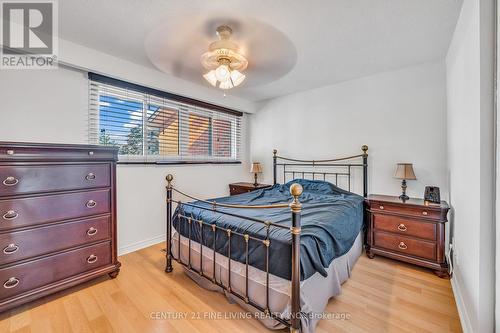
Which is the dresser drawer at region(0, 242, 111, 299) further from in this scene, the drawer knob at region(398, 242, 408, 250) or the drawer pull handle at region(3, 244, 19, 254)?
the drawer knob at region(398, 242, 408, 250)

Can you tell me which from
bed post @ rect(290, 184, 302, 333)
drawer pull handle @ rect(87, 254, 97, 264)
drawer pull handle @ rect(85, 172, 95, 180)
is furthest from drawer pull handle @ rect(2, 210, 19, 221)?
bed post @ rect(290, 184, 302, 333)

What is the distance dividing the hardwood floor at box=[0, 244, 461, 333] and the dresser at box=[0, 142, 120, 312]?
171 mm

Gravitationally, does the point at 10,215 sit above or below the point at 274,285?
above

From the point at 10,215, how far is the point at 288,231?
2059mm

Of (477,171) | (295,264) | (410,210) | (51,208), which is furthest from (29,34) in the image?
(410,210)

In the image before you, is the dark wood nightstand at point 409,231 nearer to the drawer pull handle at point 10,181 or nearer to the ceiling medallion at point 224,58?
the ceiling medallion at point 224,58

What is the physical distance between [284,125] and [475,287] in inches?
127

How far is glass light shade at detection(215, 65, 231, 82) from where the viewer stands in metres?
2.03

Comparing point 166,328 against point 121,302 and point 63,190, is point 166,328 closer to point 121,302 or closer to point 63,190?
point 121,302

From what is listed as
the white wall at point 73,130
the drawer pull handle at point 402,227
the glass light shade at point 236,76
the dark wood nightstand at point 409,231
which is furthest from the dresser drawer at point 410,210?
the white wall at point 73,130

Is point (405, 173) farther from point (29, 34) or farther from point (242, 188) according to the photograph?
point (29, 34)

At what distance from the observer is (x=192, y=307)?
178 cm

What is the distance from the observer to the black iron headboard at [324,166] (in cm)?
316

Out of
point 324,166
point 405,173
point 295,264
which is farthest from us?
point 324,166
